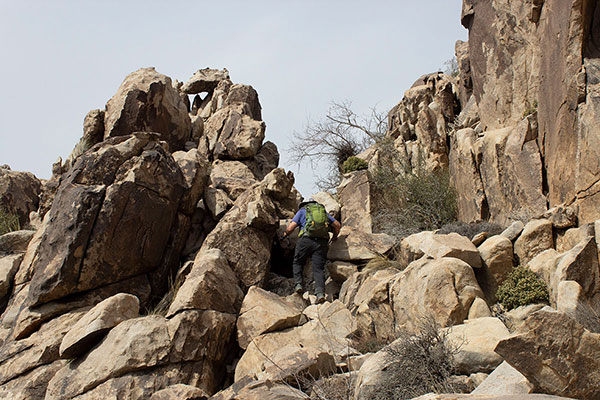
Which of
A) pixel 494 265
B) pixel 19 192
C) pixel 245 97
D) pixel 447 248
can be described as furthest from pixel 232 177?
pixel 494 265

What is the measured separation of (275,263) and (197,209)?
2.17 meters

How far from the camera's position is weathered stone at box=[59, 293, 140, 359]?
7.45 m

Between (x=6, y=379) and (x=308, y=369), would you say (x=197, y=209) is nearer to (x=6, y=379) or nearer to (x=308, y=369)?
(x=6, y=379)

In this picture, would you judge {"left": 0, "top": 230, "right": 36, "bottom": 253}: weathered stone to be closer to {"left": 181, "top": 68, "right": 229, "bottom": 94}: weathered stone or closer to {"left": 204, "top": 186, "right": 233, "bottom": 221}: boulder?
{"left": 204, "top": 186, "right": 233, "bottom": 221}: boulder

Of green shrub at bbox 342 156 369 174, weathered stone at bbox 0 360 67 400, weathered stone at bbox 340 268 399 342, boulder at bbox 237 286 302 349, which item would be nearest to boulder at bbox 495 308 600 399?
weathered stone at bbox 340 268 399 342

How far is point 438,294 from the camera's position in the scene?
276 inches

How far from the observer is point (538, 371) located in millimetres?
4102

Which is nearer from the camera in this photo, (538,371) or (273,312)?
(538,371)

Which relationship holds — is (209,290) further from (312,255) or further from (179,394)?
(312,255)

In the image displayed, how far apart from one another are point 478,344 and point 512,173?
526 cm

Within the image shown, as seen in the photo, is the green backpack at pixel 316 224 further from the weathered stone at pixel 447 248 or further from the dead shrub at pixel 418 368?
the dead shrub at pixel 418 368

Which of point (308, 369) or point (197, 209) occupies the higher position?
point (197, 209)

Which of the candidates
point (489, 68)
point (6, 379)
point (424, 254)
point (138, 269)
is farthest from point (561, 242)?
point (6, 379)

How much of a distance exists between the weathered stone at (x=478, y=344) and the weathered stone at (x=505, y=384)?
1.63 ft
